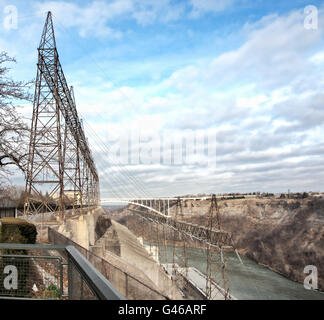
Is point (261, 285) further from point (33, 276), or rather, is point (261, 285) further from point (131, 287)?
point (33, 276)

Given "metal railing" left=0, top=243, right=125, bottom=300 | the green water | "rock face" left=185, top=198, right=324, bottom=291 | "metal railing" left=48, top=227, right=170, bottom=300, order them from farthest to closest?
"rock face" left=185, top=198, right=324, bottom=291 → the green water → "metal railing" left=0, top=243, right=125, bottom=300 → "metal railing" left=48, top=227, right=170, bottom=300

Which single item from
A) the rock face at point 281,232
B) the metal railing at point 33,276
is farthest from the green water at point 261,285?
the metal railing at point 33,276

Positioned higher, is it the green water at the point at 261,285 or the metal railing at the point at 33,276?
the metal railing at the point at 33,276

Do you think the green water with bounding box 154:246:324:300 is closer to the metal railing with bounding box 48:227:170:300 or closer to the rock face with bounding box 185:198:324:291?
the rock face with bounding box 185:198:324:291

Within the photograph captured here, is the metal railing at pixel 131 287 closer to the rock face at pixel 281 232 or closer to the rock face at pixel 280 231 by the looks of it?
the rock face at pixel 280 231

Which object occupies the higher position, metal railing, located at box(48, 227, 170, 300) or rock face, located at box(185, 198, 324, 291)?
metal railing, located at box(48, 227, 170, 300)

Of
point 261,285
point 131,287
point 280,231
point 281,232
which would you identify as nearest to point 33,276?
point 131,287

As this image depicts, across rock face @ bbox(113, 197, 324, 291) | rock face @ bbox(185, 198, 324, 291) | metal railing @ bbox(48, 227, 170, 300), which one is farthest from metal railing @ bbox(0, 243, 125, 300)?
rock face @ bbox(185, 198, 324, 291)

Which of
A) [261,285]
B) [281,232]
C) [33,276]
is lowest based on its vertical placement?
[261,285]

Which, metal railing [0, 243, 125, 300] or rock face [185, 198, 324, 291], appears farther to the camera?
rock face [185, 198, 324, 291]

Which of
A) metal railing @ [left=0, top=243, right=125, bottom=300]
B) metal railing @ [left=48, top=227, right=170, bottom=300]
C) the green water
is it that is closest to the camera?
metal railing @ [left=48, top=227, right=170, bottom=300]

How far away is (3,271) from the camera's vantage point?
456 centimetres

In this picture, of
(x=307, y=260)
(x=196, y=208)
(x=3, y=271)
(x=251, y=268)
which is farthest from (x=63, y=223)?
(x=196, y=208)
